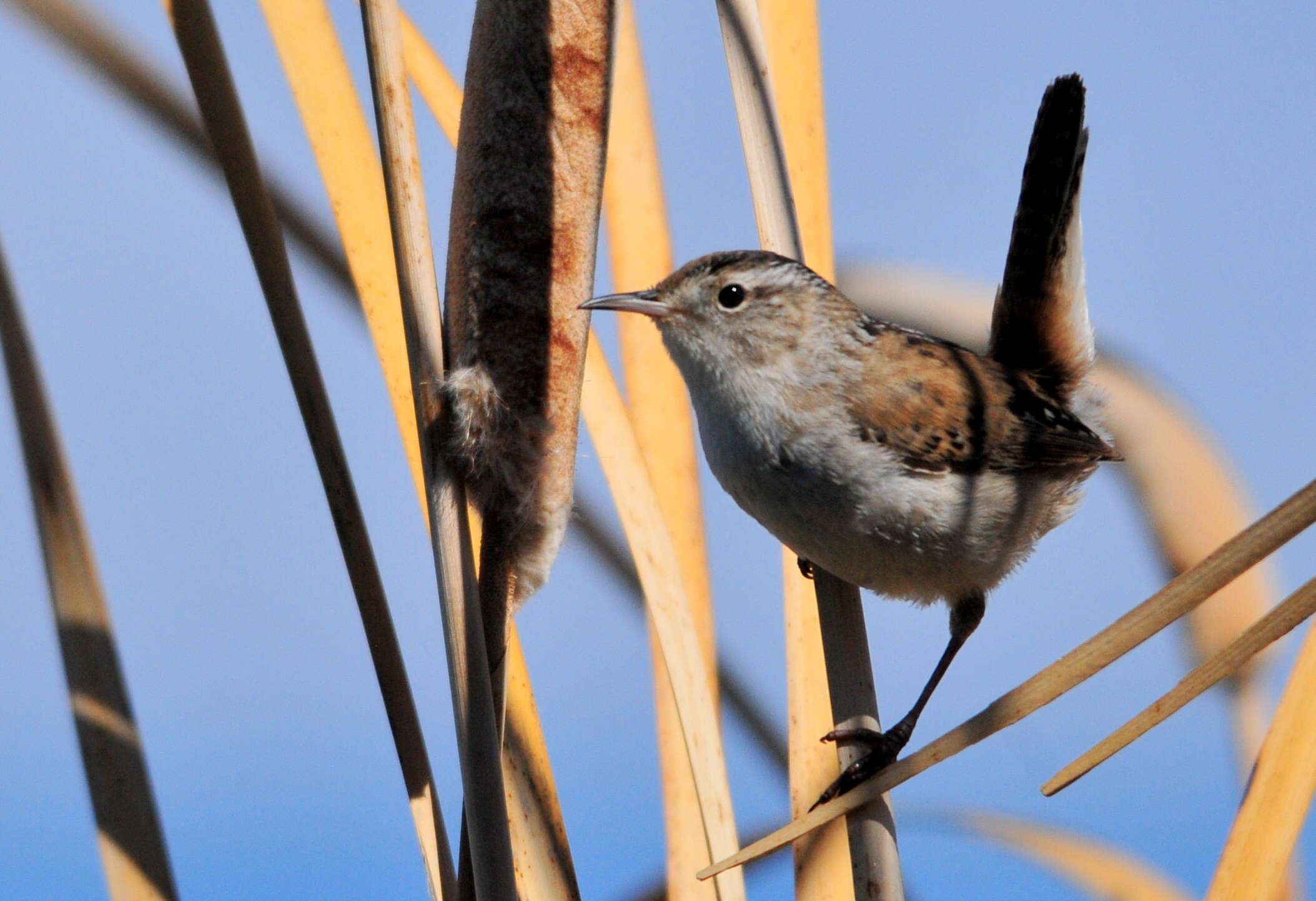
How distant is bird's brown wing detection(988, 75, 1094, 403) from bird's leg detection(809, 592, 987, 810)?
426 millimetres

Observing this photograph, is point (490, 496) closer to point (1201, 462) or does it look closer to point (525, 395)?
point (525, 395)

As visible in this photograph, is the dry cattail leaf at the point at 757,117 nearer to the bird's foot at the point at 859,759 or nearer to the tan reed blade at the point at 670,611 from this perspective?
the tan reed blade at the point at 670,611

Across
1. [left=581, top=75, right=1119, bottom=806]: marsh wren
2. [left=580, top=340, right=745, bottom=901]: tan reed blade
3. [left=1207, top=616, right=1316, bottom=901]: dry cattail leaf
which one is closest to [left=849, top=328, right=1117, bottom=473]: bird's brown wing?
[left=581, top=75, right=1119, bottom=806]: marsh wren

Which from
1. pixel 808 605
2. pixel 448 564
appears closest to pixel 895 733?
pixel 808 605

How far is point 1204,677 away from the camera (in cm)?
72

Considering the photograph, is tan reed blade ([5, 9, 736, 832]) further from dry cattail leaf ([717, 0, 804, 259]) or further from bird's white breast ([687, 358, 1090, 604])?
dry cattail leaf ([717, 0, 804, 259])

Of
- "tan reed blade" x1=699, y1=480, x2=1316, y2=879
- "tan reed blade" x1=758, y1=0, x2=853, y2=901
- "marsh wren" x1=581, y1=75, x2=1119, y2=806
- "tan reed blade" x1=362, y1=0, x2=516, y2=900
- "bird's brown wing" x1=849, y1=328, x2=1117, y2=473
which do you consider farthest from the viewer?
"bird's brown wing" x1=849, y1=328, x2=1117, y2=473

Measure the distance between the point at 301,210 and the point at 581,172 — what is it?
554 mm

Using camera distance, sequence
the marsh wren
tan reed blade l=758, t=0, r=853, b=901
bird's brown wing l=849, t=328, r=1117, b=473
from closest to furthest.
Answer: tan reed blade l=758, t=0, r=853, b=901 < the marsh wren < bird's brown wing l=849, t=328, r=1117, b=473

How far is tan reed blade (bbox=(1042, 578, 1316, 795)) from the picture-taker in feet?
2.25

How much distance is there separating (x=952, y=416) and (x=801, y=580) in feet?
1.10

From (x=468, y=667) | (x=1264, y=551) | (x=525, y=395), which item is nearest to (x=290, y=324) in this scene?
(x=525, y=395)

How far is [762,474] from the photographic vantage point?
129 cm

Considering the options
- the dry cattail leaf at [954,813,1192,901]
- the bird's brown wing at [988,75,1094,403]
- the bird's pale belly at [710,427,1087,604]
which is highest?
the bird's brown wing at [988,75,1094,403]
